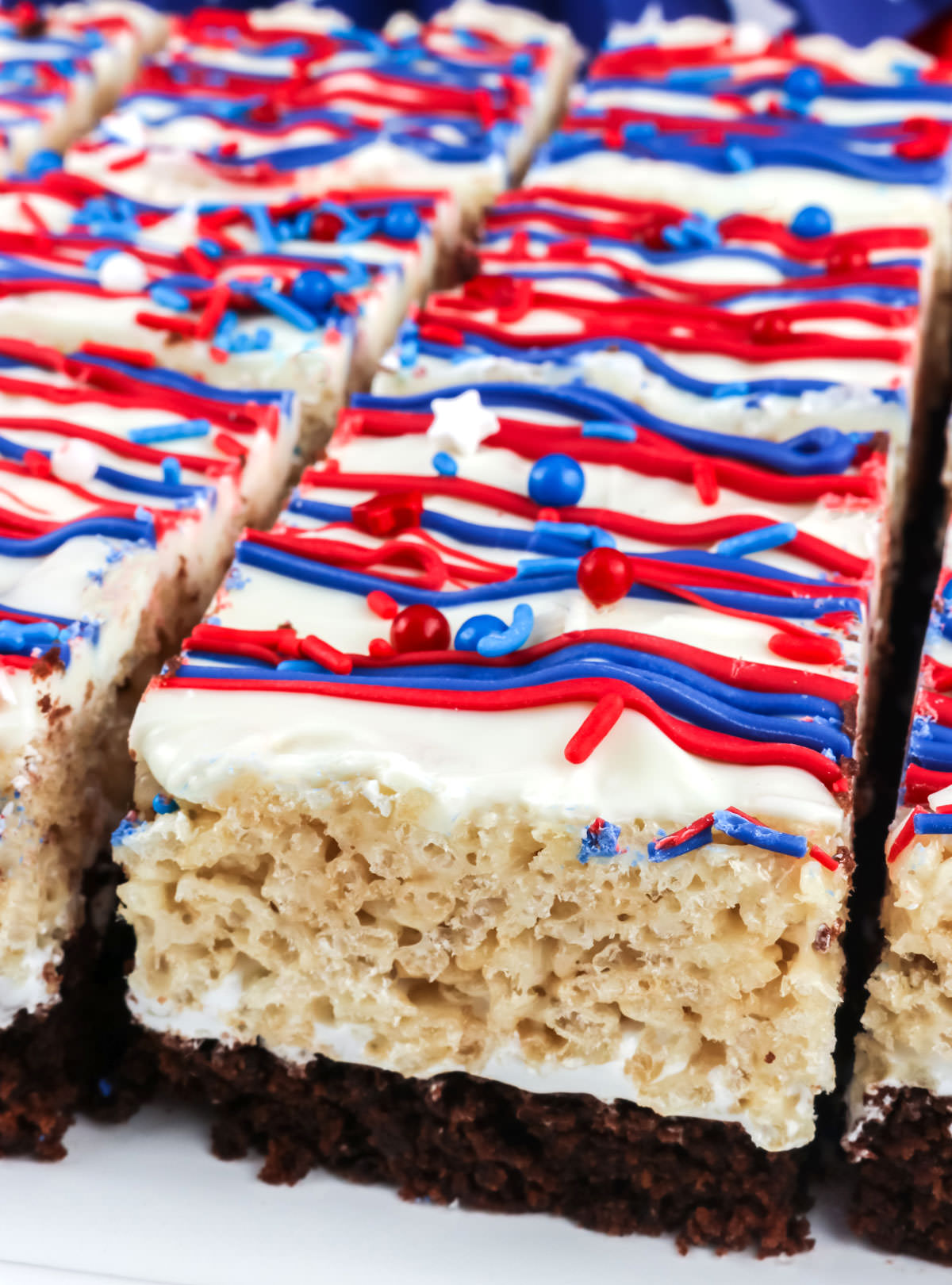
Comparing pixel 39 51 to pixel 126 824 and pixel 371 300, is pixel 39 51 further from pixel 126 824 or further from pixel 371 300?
pixel 126 824

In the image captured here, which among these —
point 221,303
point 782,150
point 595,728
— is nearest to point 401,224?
point 221,303

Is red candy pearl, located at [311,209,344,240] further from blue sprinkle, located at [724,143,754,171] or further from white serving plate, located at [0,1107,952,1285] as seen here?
white serving plate, located at [0,1107,952,1285]

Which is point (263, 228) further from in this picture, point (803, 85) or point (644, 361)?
point (803, 85)

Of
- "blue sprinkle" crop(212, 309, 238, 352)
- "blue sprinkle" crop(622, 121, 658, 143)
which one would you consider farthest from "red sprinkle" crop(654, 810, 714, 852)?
"blue sprinkle" crop(622, 121, 658, 143)

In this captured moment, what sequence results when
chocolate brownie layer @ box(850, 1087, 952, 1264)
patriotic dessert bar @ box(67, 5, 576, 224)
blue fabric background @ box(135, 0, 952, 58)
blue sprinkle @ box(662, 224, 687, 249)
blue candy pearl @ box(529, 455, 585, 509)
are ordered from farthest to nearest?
blue fabric background @ box(135, 0, 952, 58)
patriotic dessert bar @ box(67, 5, 576, 224)
blue sprinkle @ box(662, 224, 687, 249)
blue candy pearl @ box(529, 455, 585, 509)
chocolate brownie layer @ box(850, 1087, 952, 1264)

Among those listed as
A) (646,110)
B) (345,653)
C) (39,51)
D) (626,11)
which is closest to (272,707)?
(345,653)
